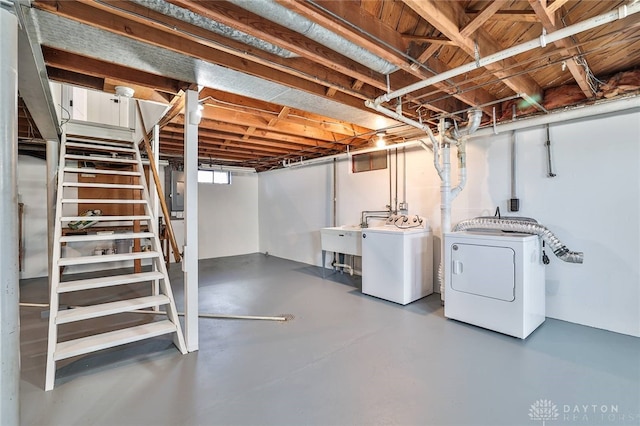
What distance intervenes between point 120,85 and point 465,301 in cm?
404

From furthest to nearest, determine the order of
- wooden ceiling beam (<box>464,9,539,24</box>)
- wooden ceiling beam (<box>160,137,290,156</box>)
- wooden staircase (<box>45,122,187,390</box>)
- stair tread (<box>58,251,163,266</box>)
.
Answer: wooden ceiling beam (<box>160,137,290,156</box>), stair tread (<box>58,251,163,266</box>), wooden staircase (<box>45,122,187,390</box>), wooden ceiling beam (<box>464,9,539,24</box>)

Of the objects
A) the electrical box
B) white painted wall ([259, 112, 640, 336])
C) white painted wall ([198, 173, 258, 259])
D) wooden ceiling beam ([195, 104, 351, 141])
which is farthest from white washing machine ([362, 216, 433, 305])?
the electrical box

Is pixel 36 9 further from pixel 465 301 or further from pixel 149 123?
pixel 465 301

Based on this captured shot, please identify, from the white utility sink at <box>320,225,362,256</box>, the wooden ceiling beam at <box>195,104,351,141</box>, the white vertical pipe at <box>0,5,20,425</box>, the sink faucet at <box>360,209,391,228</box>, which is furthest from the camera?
the sink faucet at <box>360,209,391,228</box>

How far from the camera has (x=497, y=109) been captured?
3520 millimetres

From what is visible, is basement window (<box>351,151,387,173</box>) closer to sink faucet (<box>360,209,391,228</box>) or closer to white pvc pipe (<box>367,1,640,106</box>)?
sink faucet (<box>360,209,391,228</box>)

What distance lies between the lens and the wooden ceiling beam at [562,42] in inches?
61.2

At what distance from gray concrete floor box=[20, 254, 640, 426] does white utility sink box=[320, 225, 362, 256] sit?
144 cm

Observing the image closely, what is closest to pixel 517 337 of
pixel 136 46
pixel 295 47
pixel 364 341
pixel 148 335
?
pixel 364 341

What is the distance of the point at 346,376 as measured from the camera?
2.16 meters

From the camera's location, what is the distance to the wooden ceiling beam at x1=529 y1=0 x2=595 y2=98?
5.10 ft

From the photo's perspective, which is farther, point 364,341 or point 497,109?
point 497,109

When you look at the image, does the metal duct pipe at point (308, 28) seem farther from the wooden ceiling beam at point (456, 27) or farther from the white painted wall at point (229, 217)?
the white painted wall at point (229, 217)

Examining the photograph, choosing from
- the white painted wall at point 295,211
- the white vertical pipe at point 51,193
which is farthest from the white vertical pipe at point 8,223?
the white painted wall at point 295,211
